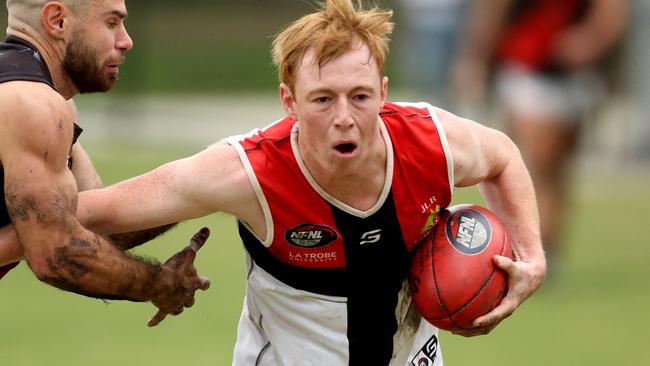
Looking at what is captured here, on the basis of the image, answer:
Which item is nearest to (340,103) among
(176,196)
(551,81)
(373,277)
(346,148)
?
(346,148)

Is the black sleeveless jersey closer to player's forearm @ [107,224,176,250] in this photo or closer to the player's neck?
the player's neck

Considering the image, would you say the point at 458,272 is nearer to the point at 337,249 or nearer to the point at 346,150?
the point at 337,249

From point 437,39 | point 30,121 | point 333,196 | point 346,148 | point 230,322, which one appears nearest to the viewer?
point 30,121

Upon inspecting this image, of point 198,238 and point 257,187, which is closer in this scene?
point 257,187

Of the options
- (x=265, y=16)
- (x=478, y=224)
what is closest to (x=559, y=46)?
(x=478, y=224)

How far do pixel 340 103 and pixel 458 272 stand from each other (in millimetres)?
976

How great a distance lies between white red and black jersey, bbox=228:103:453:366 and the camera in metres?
6.25

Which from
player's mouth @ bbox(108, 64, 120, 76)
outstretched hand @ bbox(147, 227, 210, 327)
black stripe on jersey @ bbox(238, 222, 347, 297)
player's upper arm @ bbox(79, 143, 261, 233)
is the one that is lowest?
outstretched hand @ bbox(147, 227, 210, 327)

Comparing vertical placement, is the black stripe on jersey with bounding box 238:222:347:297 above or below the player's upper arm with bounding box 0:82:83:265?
below

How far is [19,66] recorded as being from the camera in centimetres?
615

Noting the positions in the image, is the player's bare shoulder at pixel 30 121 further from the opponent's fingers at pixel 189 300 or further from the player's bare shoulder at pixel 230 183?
the opponent's fingers at pixel 189 300

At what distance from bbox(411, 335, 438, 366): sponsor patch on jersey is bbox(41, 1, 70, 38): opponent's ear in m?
2.14

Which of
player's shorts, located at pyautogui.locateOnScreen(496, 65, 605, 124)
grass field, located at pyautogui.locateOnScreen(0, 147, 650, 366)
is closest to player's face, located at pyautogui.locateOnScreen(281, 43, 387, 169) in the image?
grass field, located at pyautogui.locateOnScreen(0, 147, 650, 366)

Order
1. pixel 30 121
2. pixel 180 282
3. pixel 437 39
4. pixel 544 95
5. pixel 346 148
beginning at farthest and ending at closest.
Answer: pixel 437 39, pixel 544 95, pixel 180 282, pixel 346 148, pixel 30 121
